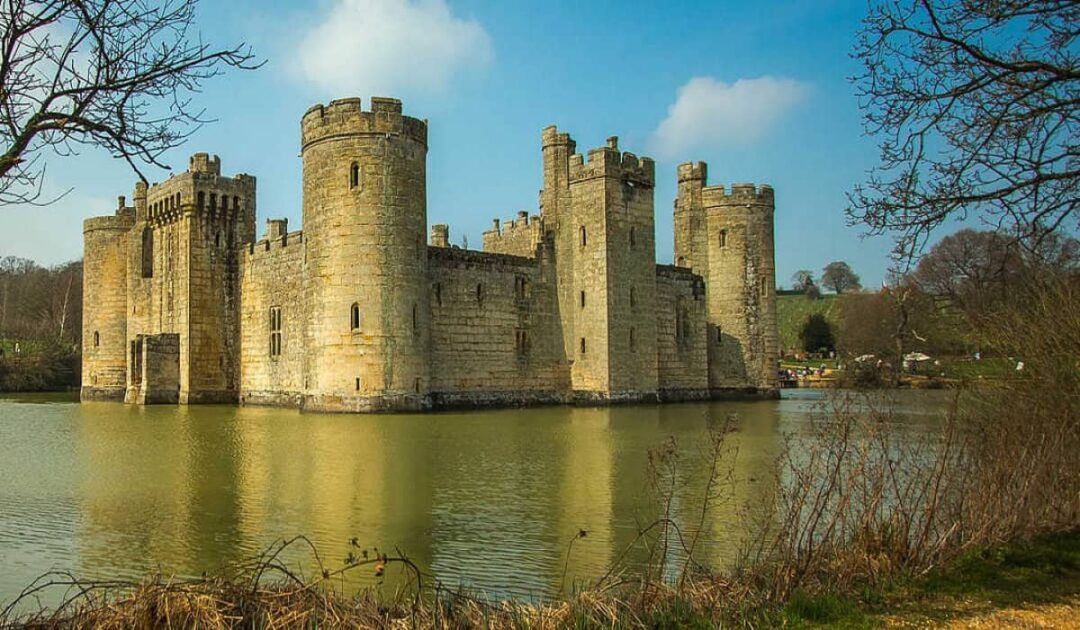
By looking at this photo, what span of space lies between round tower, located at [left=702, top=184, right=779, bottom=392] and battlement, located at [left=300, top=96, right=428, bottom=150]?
1452cm

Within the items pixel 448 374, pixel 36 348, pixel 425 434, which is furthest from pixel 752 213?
pixel 36 348

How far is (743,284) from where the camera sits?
3719 centimetres

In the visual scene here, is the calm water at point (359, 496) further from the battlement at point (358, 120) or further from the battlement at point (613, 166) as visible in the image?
the battlement at point (613, 166)

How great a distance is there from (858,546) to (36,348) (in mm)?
50435

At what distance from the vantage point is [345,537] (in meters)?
8.77

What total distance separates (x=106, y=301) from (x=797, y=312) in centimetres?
7597

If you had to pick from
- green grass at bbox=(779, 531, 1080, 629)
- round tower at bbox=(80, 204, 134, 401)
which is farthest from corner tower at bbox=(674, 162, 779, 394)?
green grass at bbox=(779, 531, 1080, 629)

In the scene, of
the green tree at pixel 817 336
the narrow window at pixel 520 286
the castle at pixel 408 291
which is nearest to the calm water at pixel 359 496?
the castle at pixel 408 291

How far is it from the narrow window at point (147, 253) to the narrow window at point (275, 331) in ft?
24.3

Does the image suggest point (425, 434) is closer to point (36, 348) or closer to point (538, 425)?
point (538, 425)

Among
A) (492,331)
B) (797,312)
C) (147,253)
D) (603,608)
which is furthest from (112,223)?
(797,312)

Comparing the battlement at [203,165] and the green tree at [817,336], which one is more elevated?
the battlement at [203,165]

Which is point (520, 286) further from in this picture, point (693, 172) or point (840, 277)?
point (840, 277)

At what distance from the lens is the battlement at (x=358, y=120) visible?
89.1 feet
